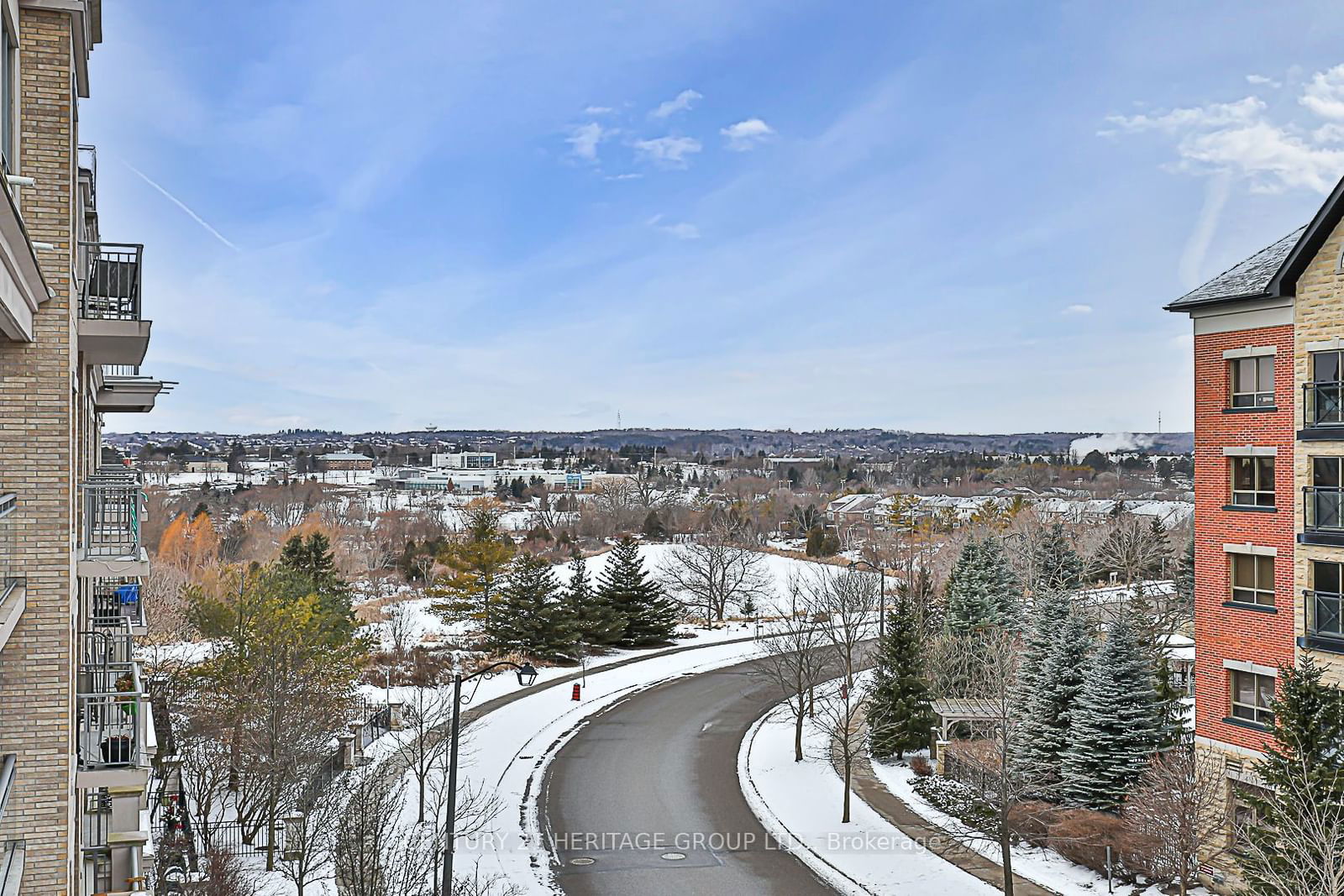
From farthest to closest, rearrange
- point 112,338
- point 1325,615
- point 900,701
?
point 900,701, point 1325,615, point 112,338

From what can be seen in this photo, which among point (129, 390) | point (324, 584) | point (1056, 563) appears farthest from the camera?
point (1056, 563)

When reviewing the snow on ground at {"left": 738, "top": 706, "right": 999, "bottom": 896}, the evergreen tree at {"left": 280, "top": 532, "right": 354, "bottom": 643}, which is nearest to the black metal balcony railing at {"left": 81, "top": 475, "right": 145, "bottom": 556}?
the snow on ground at {"left": 738, "top": 706, "right": 999, "bottom": 896}

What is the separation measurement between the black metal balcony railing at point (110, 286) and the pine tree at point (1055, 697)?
63.4 feet

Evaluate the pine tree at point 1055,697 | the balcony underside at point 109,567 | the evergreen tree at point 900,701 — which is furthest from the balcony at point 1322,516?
the balcony underside at point 109,567

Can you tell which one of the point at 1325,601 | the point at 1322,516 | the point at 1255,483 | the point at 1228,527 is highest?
the point at 1255,483

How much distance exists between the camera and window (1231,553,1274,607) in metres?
18.1

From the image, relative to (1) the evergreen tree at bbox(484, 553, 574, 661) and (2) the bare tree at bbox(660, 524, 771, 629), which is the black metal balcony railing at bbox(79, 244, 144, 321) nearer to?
(1) the evergreen tree at bbox(484, 553, 574, 661)

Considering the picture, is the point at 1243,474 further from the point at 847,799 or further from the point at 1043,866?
the point at 847,799

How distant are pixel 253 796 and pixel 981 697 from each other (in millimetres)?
→ 19122

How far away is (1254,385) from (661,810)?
1509cm

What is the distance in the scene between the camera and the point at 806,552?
78.2 m

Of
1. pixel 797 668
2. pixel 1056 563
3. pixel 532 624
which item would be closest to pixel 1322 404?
pixel 797 668

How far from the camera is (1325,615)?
16.9 meters

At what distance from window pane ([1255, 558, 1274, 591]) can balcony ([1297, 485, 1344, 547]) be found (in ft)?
3.35
